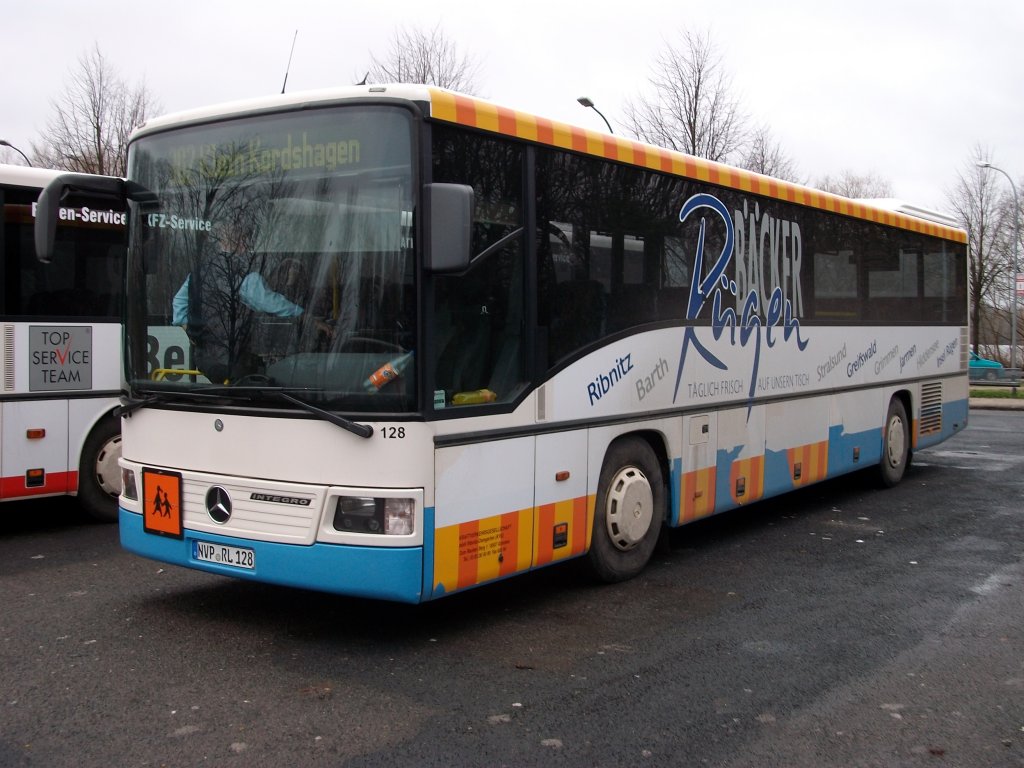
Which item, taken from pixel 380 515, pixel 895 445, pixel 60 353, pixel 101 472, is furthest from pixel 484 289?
pixel 895 445

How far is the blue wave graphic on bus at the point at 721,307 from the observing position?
854 centimetres

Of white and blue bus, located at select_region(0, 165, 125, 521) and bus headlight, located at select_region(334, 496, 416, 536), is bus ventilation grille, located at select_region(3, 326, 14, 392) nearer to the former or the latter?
white and blue bus, located at select_region(0, 165, 125, 521)

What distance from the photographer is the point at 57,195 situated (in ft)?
20.8

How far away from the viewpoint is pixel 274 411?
6.00 m

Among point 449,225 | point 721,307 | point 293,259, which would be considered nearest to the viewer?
point 449,225

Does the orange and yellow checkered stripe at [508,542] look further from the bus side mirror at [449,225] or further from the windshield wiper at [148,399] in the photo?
the windshield wiper at [148,399]

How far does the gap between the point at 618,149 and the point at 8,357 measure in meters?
5.19

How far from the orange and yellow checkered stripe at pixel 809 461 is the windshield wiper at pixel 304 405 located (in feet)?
17.7

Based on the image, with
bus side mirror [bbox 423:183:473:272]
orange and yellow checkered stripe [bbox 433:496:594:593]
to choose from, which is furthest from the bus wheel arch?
bus side mirror [bbox 423:183:473:272]

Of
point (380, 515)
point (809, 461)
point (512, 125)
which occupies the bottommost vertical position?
point (809, 461)

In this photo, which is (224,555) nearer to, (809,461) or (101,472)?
(101,472)

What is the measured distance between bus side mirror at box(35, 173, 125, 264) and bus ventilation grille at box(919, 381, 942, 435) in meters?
9.86

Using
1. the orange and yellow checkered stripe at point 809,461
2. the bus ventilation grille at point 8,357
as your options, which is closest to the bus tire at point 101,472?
the bus ventilation grille at point 8,357

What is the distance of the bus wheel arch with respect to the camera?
12.4 meters
